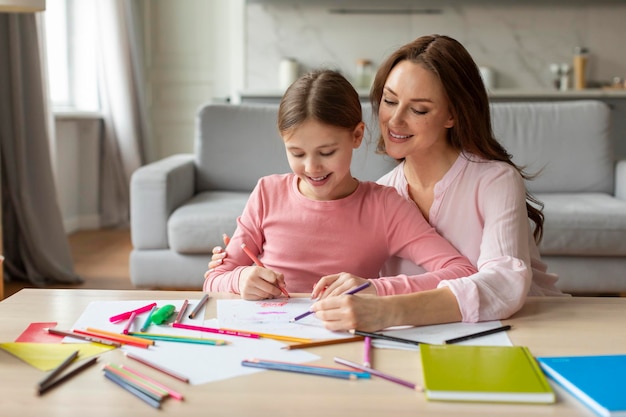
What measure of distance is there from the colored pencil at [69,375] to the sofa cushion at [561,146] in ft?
8.96

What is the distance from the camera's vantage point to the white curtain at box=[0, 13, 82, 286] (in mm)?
3424

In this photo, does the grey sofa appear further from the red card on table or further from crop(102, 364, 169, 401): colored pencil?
crop(102, 364, 169, 401): colored pencil

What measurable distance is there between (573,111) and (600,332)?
2.61 m

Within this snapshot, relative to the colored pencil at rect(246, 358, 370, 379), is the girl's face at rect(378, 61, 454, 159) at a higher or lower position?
higher

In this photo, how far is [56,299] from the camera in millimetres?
1218

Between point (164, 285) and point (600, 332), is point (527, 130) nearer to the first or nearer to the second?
point (164, 285)

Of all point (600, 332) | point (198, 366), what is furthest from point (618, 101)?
point (198, 366)

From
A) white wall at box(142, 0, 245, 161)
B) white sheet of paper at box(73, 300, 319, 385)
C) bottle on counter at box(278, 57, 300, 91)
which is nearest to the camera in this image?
white sheet of paper at box(73, 300, 319, 385)

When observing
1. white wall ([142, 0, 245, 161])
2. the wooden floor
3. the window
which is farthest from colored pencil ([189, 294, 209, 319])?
white wall ([142, 0, 245, 161])

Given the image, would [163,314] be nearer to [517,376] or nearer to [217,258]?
[217,258]

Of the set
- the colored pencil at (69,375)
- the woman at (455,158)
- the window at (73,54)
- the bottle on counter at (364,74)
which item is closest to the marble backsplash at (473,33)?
the bottle on counter at (364,74)

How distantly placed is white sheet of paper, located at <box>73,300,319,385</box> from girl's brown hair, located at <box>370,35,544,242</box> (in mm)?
650

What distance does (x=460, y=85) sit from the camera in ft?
4.68

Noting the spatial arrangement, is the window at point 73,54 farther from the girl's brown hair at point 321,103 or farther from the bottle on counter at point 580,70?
the girl's brown hair at point 321,103
